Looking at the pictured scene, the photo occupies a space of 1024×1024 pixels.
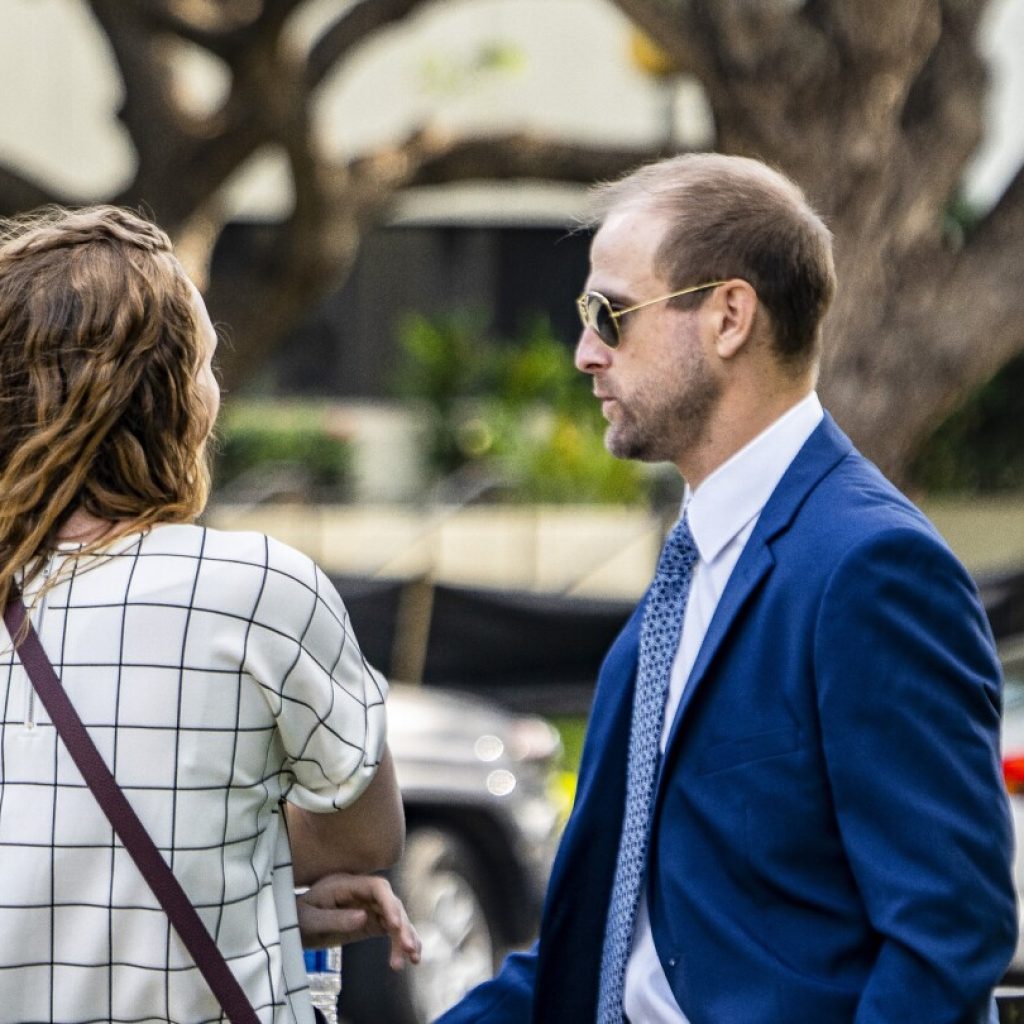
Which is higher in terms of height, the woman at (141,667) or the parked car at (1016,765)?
the woman at (141,667)

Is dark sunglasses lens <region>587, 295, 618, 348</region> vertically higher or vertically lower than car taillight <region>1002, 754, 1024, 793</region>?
higher

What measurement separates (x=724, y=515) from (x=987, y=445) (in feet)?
60.1

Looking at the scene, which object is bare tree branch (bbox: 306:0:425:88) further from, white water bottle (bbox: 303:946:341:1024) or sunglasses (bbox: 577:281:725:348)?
white water bottle (bbox: 303:946:341:1024)

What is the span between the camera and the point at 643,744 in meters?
2.39

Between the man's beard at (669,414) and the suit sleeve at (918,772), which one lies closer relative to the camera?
the suit sleeve at (918,772)

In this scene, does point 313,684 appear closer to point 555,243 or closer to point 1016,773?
point 1016,773

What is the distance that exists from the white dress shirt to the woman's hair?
0.70 m

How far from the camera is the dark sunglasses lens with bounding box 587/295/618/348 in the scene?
8.02 feet

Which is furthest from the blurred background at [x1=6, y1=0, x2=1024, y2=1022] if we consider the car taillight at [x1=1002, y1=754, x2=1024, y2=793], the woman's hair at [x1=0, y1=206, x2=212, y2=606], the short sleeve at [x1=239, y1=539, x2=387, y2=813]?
the car taillight at [x1=1002, y1=754, x2=1024, y2=793]

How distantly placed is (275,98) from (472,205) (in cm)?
1374

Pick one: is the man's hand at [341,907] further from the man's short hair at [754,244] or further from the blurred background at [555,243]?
the man's short hair at [754,244]

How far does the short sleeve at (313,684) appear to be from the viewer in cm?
203

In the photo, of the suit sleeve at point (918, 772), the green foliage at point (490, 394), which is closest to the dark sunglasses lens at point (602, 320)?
the suit sleeve at point (918, 772)

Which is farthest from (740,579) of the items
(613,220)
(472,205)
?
(472,205)
